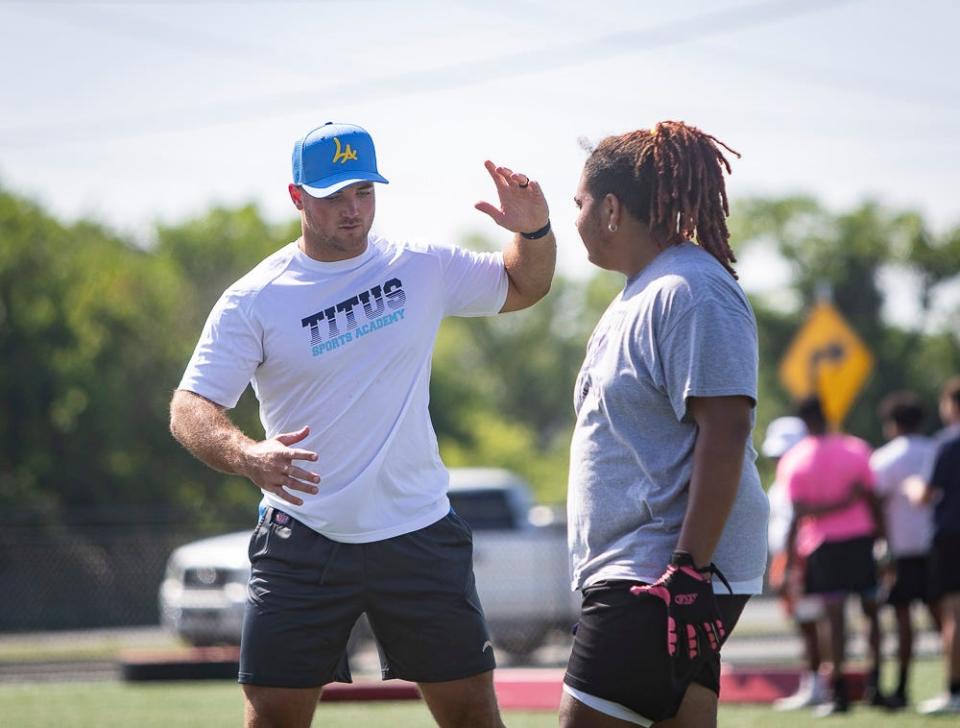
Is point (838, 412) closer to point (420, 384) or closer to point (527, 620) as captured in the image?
point (527, 620)

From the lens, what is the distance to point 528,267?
545 centimetres

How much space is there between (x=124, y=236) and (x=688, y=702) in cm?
5336

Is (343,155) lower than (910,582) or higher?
higher

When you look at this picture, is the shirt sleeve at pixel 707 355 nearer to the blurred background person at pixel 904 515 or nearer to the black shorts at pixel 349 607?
the black shorts at pixel 349 607

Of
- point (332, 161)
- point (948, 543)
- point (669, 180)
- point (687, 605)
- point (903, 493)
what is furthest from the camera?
point (903, 493)

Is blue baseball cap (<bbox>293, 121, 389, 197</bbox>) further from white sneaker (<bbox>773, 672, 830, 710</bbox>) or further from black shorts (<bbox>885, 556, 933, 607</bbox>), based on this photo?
black shorts (<bbox>885, 556, 933, 607</bbox>)

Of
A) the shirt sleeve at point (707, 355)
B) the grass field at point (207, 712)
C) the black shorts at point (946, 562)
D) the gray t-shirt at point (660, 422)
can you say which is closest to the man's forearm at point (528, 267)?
the gray t-shirt at point (660, 422)

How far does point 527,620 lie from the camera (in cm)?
1691

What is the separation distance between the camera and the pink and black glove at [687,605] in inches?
156

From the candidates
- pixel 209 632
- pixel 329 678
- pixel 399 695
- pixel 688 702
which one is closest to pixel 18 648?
pixel 209 632

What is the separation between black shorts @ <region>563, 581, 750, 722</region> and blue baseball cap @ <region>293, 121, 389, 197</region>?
1.80 metres

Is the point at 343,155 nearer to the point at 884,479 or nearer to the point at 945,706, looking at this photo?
the point at 945,706

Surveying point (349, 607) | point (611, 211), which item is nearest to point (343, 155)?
point (611, 211)

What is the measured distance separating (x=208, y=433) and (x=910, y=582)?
7294 mm
